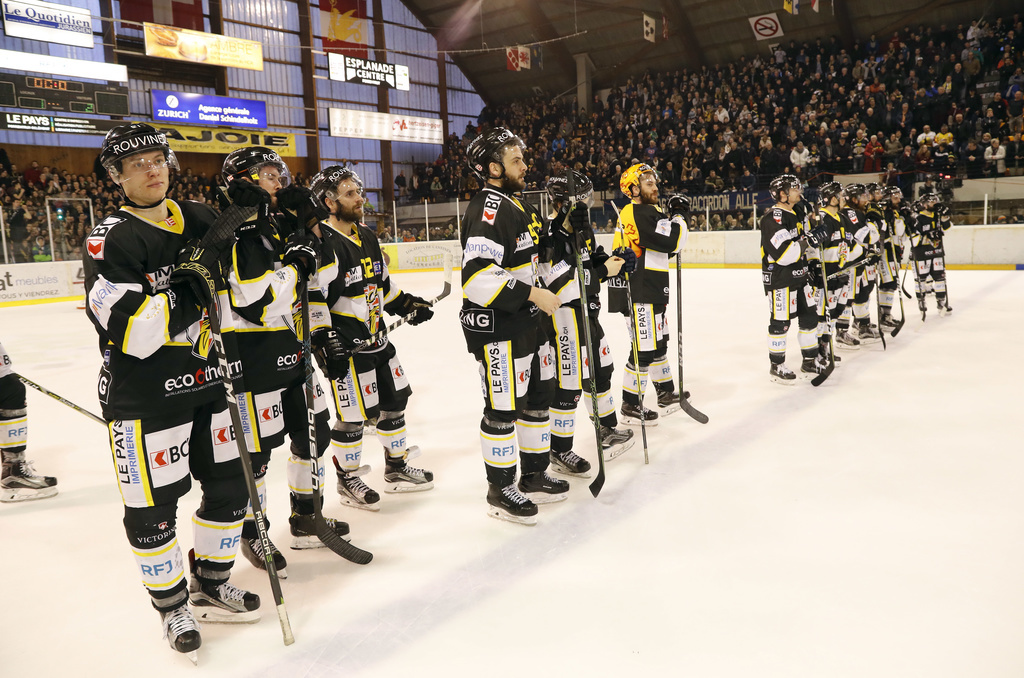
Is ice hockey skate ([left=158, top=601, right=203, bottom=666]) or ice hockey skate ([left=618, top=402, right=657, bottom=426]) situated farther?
ice hockey skate ([left=618, top=402, right=657, bottom=426])

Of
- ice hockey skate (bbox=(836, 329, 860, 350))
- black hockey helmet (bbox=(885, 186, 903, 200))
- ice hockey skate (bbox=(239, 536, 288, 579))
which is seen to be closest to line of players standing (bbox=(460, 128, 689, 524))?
ice hockey skate (bbox=(239, 536, 288, 579))

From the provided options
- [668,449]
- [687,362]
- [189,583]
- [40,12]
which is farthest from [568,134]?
[189,583]

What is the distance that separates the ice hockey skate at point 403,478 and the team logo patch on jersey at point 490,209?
1.49 m

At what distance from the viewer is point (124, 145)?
84.2 inches

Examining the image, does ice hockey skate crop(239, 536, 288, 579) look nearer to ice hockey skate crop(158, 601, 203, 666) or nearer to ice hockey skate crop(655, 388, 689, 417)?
ice hockey skate crop(158, 601, 203, 666)

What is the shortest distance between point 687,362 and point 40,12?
1678 cm

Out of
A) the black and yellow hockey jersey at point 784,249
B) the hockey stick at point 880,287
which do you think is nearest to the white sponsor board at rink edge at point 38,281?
the black and yellow hockey jersey at point 784,249

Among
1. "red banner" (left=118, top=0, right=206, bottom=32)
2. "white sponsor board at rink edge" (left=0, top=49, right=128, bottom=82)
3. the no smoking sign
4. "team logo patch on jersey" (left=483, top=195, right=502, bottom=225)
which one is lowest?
"team logo patch on jersey" (left=483, top=195, right=502, bottom=225)

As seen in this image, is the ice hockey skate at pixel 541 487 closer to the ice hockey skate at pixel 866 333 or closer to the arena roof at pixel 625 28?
the ice hockey skate at pixel 866 333

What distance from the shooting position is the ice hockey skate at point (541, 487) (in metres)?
3.52

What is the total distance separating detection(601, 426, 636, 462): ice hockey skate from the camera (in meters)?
4.10

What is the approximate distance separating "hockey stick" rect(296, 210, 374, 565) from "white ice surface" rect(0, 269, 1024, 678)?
0.26 ft

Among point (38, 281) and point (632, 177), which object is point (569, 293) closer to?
point (632, 177)

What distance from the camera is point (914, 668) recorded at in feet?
6.77
